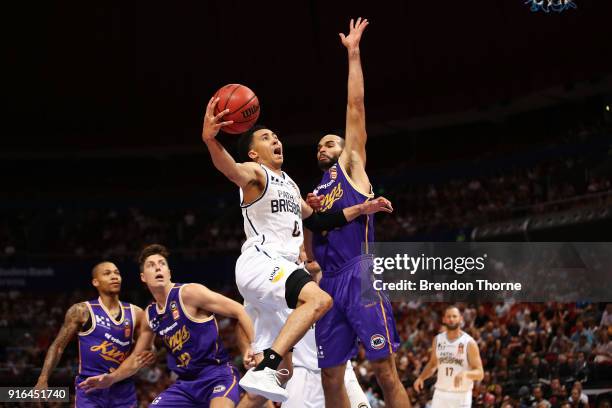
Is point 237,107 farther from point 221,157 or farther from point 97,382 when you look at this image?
point 97,382

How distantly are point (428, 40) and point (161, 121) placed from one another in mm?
8702

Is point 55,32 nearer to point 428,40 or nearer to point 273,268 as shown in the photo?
point 428,40

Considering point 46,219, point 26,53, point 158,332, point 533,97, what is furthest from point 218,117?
point 46,219

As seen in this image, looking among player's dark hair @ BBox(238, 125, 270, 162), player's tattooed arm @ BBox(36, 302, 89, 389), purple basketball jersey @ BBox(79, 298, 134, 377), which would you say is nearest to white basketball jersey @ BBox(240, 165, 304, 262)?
player's dark hair @ BBox(238, 125, 270, 162)

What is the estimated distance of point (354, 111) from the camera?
22.7ft

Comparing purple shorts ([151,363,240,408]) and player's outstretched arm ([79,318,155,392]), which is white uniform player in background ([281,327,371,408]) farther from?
player's outstretched arm ([79,318,155,392])

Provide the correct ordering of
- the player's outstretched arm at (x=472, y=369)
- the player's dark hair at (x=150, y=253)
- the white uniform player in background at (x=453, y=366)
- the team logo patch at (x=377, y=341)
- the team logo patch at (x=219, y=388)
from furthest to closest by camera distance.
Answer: the white uniform player in background at (x=453, y=366) < the player's outstretched arm at (x=472, y=369) < the player's dark hair at (x=150, y=253) < the team logo patch at (x=219, y=388) < the team logo patch at (x=377, y=341)

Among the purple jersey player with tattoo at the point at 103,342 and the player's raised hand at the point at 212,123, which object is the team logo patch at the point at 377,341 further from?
the purple jersey player with tattoo at the point at 103,342

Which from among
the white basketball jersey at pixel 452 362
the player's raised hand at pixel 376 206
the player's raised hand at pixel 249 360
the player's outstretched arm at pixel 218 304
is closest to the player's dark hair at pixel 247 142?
the player's raised hand at pixel 376 206

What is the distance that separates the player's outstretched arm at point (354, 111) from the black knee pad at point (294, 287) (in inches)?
69.1

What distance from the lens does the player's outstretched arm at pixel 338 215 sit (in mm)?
6459

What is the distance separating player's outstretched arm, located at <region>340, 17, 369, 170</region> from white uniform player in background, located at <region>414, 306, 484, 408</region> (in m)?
4.49

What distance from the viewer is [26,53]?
2395 cm

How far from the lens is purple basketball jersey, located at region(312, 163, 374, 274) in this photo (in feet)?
22.4
